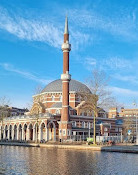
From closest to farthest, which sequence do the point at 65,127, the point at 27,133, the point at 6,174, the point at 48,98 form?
the point at 6,174, the point at 65,127, the point at 27,133, the point at 48,98

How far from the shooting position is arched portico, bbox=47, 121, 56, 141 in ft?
219

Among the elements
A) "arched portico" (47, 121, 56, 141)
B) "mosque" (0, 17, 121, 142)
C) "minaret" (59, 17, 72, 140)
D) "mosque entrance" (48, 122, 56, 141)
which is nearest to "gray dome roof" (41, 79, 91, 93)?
"mosque" (0, 17, 121, 142)

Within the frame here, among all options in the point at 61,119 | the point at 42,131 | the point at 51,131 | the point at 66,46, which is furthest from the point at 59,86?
the point at 66,46

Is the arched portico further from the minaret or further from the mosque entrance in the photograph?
the minaret

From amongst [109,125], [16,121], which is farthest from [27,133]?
[109,125]

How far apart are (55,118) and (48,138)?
4.90 meters

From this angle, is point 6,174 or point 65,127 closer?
point 6,174

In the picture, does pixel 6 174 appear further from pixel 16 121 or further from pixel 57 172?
pixel 16 121

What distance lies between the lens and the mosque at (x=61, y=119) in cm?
6344

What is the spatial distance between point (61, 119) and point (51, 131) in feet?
22.5

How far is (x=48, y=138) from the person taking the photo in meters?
66.6

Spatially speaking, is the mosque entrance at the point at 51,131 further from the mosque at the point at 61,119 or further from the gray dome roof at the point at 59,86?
the gray dome roof at the point at 59,86

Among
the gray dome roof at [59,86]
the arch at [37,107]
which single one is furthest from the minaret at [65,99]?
the gray dome roof at [59,86]

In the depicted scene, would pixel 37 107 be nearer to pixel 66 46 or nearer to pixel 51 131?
pixel 51 131
